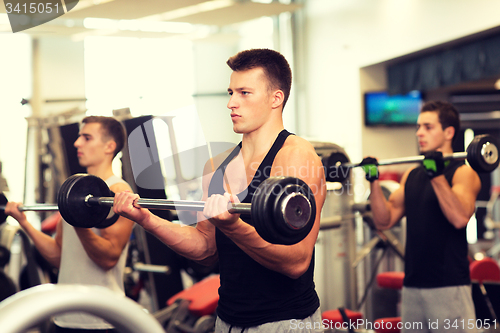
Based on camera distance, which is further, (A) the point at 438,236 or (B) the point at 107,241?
(A) the point at 438,236

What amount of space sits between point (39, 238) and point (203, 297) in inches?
53.9

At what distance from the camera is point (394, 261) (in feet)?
11.6

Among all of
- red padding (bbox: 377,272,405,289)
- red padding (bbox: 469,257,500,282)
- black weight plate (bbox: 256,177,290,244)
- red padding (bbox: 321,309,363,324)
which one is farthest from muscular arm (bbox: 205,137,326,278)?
red padding (bbox: 469,257,500,282)

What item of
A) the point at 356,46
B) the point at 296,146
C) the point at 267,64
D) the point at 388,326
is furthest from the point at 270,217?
the point at 356,46

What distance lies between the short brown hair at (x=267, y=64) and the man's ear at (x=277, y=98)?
0.01 m

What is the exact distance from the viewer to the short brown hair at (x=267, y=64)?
1.32 metres

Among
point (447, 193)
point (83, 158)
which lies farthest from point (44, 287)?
point (447, 193)

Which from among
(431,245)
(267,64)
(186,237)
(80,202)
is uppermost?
(267,64)

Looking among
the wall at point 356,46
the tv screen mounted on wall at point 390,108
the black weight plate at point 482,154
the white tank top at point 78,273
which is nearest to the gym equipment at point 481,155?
the black weight plate at point 482,154

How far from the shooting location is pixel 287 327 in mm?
1203

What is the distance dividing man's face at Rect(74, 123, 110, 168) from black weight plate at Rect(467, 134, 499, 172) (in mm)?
1622

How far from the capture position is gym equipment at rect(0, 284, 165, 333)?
1.53 ft

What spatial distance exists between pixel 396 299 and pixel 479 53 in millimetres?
2842

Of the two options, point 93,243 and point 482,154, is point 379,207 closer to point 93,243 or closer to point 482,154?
point 482,154
